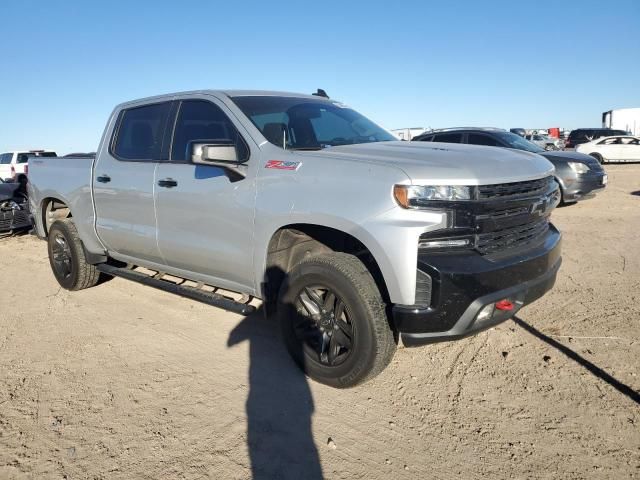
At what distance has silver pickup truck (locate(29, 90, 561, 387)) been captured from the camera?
106 inches

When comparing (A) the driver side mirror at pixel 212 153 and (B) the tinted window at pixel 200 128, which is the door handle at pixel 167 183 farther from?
(A) the driver side mirror at pixel 212 153

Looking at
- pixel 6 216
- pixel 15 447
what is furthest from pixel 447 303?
pixel 6 216

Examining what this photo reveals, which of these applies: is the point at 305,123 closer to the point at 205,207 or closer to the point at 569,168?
the point at 205,207

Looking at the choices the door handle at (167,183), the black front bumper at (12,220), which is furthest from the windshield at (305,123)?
the black front bumper at (12,220)

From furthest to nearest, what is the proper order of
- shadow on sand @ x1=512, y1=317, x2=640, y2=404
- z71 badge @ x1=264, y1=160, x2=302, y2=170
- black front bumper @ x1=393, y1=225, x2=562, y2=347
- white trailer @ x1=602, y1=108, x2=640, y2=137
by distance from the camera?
white trailer @ x1=602, y1=108, x2=640, y2=137, z71 badge @ x1=264, y1=160, x2=302, y2=170, shadow on sand @ x1=512, y1=317, x2=640, y2=404, black front bumper @ x1=393, y1=225, x2=562, y2=347

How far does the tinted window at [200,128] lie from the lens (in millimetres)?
3709

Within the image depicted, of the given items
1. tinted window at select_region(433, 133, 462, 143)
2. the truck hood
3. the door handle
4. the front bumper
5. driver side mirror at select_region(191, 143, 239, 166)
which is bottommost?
the front bumper

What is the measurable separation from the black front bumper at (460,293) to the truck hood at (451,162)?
0.44 meters

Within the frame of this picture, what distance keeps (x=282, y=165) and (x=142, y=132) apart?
6.46 feet

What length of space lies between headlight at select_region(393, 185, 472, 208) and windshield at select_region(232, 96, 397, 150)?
1067 mm

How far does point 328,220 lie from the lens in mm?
2928

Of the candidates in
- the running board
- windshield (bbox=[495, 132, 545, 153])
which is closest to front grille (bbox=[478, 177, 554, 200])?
the running board

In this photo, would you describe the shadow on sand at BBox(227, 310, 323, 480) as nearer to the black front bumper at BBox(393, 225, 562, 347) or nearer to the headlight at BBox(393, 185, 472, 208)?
the black front bumper at BBox(393, 225, 562, 347)

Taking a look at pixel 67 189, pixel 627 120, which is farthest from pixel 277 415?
pixel 627 120
